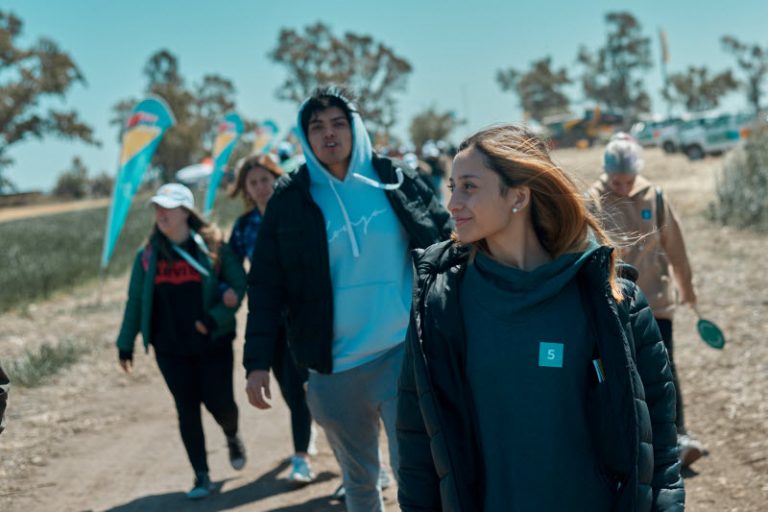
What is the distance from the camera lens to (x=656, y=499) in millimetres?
2396

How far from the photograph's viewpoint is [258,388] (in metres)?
3.74

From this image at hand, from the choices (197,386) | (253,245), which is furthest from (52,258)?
(197,386)

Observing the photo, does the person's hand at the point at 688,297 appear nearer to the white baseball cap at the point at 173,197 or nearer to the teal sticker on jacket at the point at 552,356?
the white baseball cap at the point at 173,197

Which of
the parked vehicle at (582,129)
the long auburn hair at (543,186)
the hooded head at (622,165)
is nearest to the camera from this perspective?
the long auburn hair at (543,186)

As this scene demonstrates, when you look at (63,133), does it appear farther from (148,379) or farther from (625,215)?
(625,215)

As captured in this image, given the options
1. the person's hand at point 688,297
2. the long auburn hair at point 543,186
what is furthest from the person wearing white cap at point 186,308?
the long auburn hair at point 543,186

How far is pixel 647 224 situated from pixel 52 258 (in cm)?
1662

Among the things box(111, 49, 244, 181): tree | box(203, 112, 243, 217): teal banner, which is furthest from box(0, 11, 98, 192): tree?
box(203, 112, 243, 217): teal banner

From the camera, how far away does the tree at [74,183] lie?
249 ft

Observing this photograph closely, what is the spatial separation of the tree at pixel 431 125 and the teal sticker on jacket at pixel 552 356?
67.8 m

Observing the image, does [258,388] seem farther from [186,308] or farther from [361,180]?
[186,308]

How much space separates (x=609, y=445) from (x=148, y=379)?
7.75 metres

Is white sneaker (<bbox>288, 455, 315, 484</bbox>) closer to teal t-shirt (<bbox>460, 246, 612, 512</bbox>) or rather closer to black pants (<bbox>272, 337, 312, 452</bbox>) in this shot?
black pants (<bbox>272, 337, 312, 452</bbox>)

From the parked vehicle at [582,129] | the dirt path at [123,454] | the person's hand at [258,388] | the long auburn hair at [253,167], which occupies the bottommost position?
the dirt path at [123,454]
